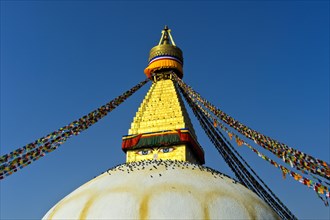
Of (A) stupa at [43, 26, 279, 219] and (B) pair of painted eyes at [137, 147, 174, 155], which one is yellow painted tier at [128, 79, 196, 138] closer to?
(B) pair of painted eyes at [137, 147, 174, 155]

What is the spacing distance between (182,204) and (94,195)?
117cm

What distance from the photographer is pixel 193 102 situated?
1148 centimetres

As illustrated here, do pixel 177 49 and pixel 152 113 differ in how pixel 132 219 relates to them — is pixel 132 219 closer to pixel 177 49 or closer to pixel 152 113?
pixel 152 113

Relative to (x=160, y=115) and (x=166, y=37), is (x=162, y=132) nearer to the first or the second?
(x=160, y=115)

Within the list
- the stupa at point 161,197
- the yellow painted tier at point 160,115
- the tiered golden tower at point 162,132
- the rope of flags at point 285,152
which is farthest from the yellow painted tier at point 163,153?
the stupa at point 161,197

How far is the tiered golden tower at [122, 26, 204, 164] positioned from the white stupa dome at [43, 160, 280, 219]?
340 cm

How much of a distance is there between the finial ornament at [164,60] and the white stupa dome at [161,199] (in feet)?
25.1

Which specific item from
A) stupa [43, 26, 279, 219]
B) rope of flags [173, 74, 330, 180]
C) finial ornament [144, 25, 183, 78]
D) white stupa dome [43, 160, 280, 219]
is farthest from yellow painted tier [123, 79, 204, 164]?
white stupa dome [43, 160, 280, 219]

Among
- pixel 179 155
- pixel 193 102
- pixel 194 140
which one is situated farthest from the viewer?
pixel 193 102

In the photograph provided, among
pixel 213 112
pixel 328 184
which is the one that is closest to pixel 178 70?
pixel 213 112

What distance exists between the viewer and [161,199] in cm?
393

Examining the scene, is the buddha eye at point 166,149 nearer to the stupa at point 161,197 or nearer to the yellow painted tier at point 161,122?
the yellow painted tier at point 161,122

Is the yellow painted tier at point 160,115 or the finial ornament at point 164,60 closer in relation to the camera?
the yellow painted tier at point 160,115

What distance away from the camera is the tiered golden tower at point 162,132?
8.28m
